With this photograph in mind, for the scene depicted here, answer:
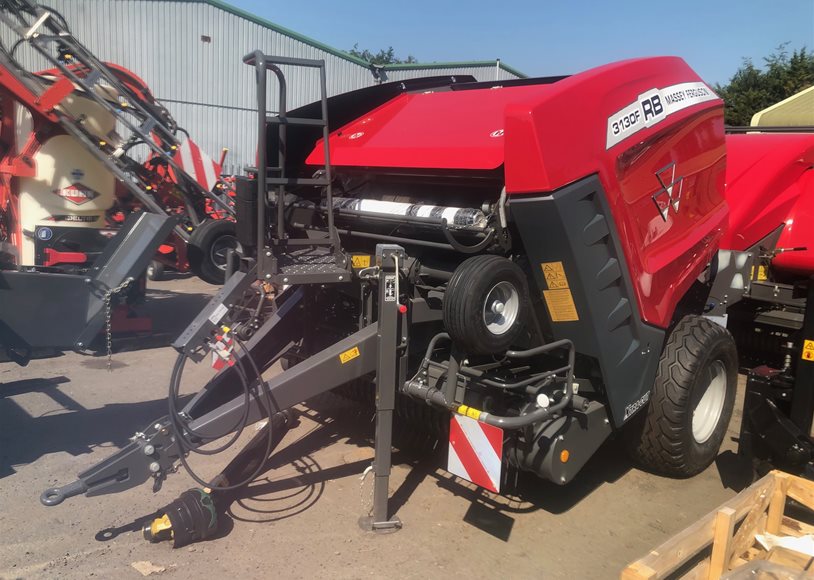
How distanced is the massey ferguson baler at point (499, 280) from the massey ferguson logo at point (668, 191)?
0.05ft

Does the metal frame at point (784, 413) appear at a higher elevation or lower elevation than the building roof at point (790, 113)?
lower

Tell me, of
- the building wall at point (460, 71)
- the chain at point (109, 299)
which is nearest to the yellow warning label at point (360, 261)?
the chain at point (109, 299)

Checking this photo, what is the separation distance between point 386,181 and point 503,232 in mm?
1052

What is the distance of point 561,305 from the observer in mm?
3129

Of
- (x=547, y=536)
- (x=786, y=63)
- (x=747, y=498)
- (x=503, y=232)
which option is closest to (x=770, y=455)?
(x=747, y=498)

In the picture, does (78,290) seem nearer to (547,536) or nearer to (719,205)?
(547,536)

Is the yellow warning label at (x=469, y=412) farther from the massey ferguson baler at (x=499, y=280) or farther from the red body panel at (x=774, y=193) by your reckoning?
the red body panel at (x=774, y=193)

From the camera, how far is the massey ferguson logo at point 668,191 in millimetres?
3440

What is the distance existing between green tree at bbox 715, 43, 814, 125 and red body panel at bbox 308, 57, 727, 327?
13580 mm

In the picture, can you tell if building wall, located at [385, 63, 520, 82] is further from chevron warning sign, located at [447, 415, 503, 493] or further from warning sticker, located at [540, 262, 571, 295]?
chevron warning sign, located at [447, 415, 503, 493]

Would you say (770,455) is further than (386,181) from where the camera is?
No

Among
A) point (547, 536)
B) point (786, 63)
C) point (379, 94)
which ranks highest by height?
point (786, 63)

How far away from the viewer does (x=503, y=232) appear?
309 centimetres

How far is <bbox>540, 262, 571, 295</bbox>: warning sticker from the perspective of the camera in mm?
3025
